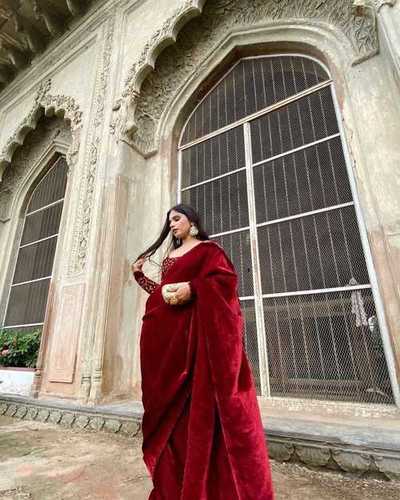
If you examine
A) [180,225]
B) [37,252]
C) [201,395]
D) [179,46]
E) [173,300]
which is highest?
[179,46]

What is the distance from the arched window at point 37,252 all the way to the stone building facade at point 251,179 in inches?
4.4

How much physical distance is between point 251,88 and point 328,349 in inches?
120

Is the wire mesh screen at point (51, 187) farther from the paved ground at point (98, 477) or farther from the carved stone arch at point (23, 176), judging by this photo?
the paved ground at point (98, 477)

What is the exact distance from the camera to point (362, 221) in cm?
247

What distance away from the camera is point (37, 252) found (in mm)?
5371

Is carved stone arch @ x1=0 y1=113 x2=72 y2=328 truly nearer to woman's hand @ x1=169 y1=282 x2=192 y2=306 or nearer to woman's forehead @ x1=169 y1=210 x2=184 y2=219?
woman's forehead @ x1=169 y1=210 x2=184 y2=219

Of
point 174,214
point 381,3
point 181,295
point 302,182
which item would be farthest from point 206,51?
point 181,295

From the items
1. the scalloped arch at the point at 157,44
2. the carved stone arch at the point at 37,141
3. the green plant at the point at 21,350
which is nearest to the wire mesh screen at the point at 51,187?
the carved stone arch at the point at 37,141

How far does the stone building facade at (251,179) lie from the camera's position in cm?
236

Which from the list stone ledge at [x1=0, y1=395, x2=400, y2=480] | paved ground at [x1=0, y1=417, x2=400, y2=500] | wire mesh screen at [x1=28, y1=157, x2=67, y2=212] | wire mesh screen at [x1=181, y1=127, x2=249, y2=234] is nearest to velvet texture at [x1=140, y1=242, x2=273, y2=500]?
paved ground at [x1=0, y1=417, x2=400, y2=500]

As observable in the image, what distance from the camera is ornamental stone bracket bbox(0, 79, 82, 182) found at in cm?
457

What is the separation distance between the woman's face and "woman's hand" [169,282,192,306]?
334 mm

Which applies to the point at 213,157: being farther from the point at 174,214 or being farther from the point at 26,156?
the point at 26,156

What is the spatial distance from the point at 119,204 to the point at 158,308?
2458 millimetres
